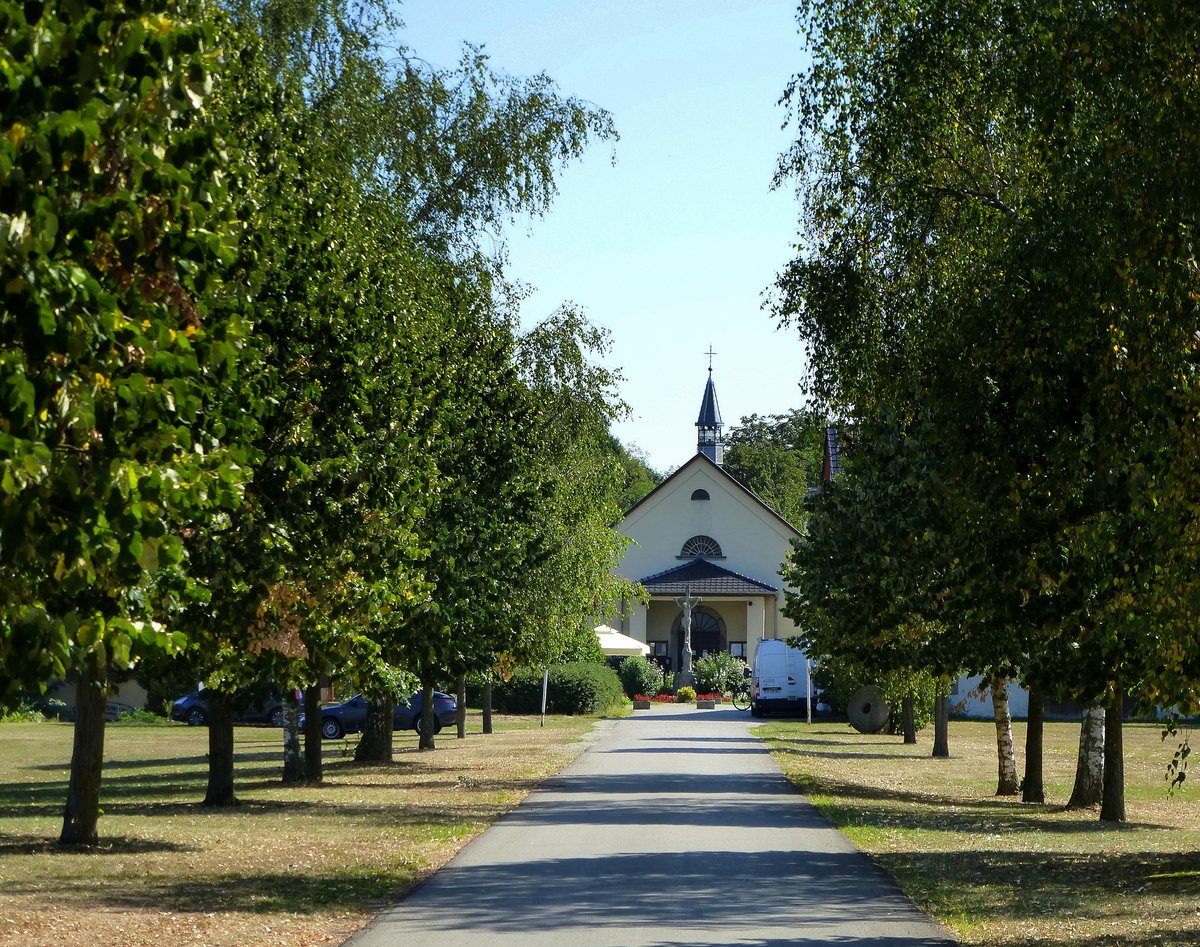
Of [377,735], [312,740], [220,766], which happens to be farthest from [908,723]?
[220,766]

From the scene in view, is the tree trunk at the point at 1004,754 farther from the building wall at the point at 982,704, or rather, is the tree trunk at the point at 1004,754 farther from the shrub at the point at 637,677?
the shrub at the point at 637,677

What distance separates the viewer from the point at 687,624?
2911 inches

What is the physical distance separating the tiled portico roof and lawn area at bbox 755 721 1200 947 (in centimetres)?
4108

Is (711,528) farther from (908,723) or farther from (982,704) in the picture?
(908,723)

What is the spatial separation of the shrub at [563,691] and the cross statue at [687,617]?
42.5 feet

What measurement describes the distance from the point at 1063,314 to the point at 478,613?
1201 cm

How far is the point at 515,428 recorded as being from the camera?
24.8 m

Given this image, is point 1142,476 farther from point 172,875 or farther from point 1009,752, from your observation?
point 1009,752

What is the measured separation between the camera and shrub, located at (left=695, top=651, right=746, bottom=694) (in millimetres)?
71375

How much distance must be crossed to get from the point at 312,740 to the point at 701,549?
5641 centimetres

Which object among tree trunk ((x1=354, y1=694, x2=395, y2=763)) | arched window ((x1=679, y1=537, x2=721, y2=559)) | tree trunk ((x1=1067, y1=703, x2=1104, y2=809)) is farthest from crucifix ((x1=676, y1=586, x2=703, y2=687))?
tree trunk ((x1=1067, y1=703, x2=1104, y2=809))

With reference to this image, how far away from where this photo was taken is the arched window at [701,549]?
268 ft

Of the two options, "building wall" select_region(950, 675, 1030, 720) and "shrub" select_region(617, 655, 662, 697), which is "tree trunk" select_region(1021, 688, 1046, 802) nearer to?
"building wall" select_region(950, 675, 1030, 720)

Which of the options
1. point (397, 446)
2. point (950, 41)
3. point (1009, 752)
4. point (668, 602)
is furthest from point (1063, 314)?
point (668, 602)
